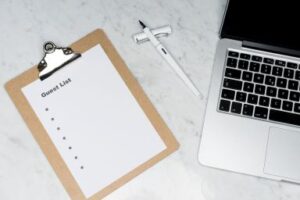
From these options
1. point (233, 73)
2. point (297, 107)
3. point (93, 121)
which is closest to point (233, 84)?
point (233, 73)

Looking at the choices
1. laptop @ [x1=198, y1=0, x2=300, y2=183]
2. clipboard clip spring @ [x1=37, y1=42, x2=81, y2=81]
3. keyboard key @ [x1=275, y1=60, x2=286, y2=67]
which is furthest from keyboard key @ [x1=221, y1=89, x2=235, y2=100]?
clipboard clip spring @ [x1=37, y1=42, x2=81, y2=81]

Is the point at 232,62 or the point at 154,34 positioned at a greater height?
the point at 154,34

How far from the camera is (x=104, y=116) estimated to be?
84cm

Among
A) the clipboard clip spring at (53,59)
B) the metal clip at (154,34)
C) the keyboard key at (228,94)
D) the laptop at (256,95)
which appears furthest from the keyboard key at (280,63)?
the clipboard clip spring at (53,59)

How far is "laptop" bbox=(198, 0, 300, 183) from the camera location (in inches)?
31.7

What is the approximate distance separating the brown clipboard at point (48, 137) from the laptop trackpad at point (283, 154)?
167 mm

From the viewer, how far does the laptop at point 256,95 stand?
806mm

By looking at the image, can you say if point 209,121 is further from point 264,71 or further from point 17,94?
point 17,94

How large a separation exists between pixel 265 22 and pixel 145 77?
0.79 feet

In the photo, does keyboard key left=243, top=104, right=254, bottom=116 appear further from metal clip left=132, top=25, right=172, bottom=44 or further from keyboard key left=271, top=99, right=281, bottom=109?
metal clip left=132, top=25, right=172, bottom=44

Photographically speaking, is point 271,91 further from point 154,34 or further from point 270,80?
point 154,34

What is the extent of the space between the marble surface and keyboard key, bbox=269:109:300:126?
112 mm

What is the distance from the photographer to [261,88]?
0.83 m

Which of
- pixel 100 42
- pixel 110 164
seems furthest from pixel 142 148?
pixel 100 42
